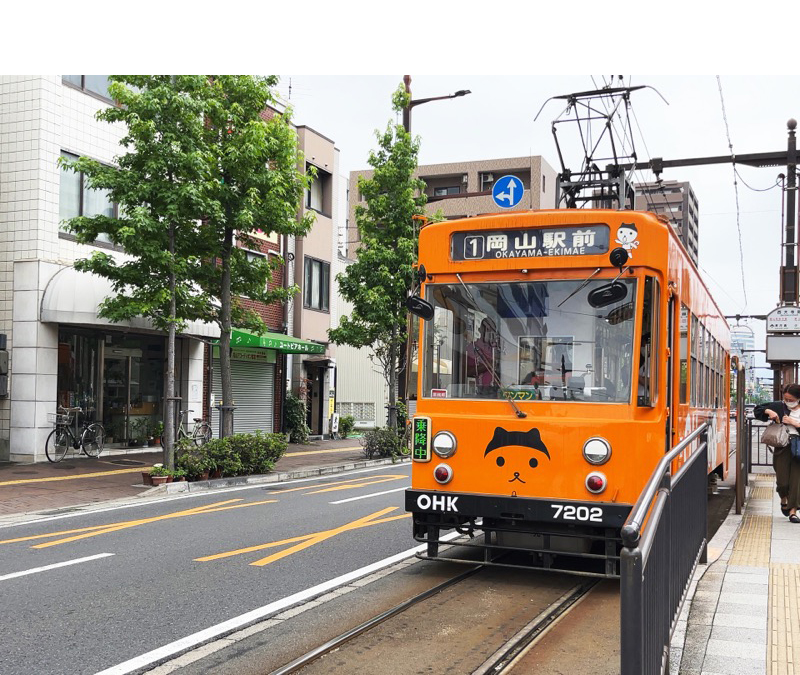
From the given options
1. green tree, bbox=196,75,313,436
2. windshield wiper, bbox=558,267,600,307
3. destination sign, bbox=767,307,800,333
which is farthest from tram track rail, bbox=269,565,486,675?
destination sign, bbox=767,307,800,333

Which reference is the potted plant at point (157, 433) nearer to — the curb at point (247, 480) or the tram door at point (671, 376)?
the curb at point (247, 480)

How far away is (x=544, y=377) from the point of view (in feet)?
24.0

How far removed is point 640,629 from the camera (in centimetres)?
347

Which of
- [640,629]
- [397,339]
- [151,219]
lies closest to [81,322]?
[151,219]

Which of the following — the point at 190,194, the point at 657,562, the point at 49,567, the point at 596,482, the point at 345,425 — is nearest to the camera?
the point at 657,562

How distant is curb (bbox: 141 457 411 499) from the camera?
14.9m

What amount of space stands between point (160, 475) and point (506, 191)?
8.68 metres

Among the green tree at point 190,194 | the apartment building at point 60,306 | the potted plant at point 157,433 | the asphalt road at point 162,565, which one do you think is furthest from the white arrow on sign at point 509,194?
the potted plant at point 157,433

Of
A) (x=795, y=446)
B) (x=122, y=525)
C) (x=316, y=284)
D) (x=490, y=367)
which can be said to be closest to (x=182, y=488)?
(x=122, y=525)

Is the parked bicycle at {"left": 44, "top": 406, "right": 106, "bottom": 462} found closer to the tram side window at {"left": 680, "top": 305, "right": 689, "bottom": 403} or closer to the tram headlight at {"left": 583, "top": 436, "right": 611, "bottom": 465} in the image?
the tram side window at {"left": 680, "top": 305, "right": 689, "bottom": 403}

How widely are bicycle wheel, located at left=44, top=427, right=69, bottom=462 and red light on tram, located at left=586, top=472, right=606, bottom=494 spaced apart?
1453 centimetres

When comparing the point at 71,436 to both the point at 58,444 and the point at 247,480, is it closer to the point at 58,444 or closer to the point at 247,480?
the point at 58,444

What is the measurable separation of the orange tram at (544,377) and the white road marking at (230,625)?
78 centimetres

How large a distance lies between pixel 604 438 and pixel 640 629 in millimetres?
3596
